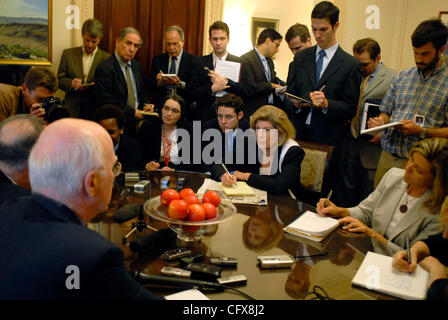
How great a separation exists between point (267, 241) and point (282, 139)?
4.24 feet

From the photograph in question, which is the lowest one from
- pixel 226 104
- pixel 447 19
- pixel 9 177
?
pixel 9 177

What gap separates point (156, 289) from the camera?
141 cm

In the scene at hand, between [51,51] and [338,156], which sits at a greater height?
[51,51]

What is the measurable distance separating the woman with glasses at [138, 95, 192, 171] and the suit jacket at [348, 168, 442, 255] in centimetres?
173

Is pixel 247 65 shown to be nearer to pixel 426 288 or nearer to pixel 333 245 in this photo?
pixel 333 245

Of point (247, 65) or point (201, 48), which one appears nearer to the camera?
point (247, 65)

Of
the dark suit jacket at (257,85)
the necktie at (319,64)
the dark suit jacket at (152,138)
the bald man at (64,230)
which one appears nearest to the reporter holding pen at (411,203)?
the bald man at (64,230)

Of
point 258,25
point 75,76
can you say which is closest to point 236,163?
point 75,76

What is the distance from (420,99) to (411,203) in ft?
4.01

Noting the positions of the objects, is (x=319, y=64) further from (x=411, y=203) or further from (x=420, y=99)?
(x=411, y=203)

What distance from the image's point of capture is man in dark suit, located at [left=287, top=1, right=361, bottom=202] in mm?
3369

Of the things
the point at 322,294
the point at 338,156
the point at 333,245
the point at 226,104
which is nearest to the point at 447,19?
the point at 338,156

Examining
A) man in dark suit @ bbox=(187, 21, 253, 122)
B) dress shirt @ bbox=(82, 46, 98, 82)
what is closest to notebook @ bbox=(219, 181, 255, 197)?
man in dark suit @ bbox=(187, 21, 253, 122)
